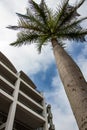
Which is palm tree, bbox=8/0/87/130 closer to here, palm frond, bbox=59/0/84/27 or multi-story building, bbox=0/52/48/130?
palm frond, bbox=59/0/84/27

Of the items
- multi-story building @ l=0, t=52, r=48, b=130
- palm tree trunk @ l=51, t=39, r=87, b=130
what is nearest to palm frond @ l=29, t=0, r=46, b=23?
palm tree trunk @ l=51, t=39, r=87, b=130

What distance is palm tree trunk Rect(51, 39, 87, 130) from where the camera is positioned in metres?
3.25

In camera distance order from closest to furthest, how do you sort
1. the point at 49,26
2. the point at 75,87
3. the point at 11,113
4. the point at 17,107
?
the point at 75,87 < the point at 49,26 < the point at 11,113 < the point at 17,107

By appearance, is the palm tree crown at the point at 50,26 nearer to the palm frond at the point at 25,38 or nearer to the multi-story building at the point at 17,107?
the palm frond at the point at 25,38

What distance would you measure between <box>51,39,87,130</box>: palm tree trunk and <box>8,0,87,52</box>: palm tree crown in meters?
2.83

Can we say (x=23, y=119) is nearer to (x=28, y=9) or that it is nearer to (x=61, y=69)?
(x=28, y=9)

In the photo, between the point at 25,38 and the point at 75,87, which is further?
the point at 25,38

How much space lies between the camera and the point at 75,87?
3936 mm

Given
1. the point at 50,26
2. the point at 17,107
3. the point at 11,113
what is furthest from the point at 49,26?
the point at 17,107

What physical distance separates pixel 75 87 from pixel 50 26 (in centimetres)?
477

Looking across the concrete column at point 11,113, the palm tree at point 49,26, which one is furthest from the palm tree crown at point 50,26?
the concrete column at point 11,113

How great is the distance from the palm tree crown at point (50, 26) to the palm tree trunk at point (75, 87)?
9.28ft

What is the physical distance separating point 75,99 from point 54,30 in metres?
4.80

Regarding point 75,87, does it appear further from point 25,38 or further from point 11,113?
point 11,113
